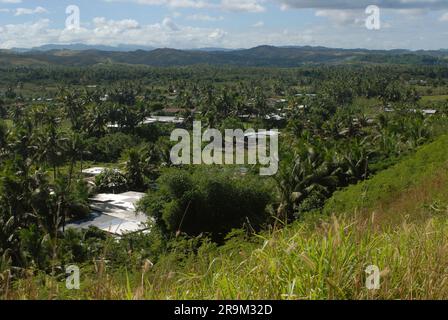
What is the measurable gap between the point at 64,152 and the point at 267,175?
15668 mm

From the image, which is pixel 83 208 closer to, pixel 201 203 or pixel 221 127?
pixel 201 203

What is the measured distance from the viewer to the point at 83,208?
29.9 meters

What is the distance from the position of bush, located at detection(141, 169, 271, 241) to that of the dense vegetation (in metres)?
0.06

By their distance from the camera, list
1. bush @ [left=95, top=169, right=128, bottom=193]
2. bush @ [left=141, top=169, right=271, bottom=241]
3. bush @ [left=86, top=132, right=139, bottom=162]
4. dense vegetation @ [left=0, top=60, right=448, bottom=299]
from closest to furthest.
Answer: dense vegetation @ [left=0, top=60, right=448, bottom=299] < bush @ [left=141, top=169, right=271, bottom=241] < bush @ [left=95, top=169, right=128, bottom=193] < bush @ [left=86, top=132, right=139, bottom=162]

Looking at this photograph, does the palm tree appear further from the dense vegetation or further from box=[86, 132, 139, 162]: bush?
box=[86, 132, 139, 162]: bush

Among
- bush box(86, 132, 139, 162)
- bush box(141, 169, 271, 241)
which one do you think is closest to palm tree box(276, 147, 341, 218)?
bush box(141, 169, 271, 241)

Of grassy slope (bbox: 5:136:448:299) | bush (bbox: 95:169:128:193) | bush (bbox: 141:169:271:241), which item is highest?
grassy slope (bbox: 5:136:448:299)

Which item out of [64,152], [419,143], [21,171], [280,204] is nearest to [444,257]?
[280,204]

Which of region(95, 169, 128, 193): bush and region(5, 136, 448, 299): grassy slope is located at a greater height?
region(5, 136, 448, 299): grassy slope

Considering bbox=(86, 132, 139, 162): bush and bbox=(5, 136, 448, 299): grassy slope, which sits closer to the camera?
bbox=(5, 136, 448, 299): grassy slope

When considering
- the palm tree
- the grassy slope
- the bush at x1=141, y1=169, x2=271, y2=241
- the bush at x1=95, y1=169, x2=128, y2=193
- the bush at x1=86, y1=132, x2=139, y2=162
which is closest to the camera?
the grassy slope

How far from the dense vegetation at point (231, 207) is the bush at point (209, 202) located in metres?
0.06

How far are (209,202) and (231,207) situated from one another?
4.11 ft

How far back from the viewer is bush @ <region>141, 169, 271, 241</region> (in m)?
25.3
